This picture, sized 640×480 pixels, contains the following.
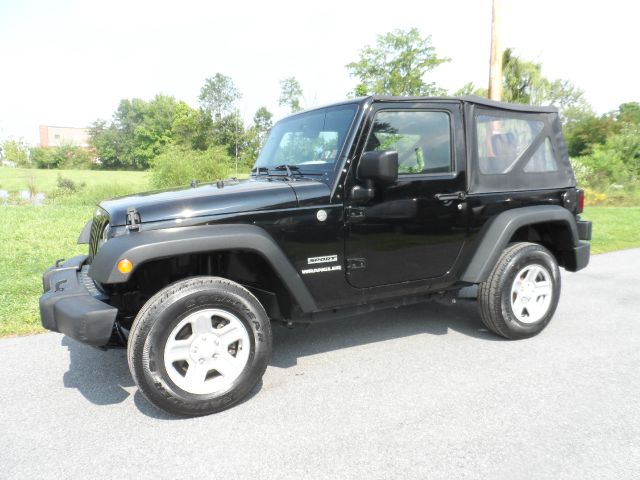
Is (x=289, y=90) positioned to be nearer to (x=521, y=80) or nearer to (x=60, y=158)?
(x=521, y=80)

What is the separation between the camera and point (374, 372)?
136 inches

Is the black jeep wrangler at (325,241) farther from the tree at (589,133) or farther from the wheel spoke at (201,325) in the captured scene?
the tree at (589,133)

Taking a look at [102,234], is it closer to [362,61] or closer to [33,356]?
[33,356]

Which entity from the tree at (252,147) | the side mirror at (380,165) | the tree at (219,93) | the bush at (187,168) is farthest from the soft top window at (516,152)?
the tree at (219,93)

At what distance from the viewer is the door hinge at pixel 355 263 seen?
131 inches

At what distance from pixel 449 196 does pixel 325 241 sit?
113 cm

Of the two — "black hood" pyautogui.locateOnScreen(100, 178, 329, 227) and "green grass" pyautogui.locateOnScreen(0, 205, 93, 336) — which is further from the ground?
"black hood" pyautogui.locateOnScreen(100, 178, 329, 227)

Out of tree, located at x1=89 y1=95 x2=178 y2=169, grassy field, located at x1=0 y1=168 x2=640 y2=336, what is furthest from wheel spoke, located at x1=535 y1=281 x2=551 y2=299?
tree, located at x1=89 y1=95 x2=178 y2=169

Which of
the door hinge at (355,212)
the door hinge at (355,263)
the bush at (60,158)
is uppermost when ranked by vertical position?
the bush at (60,158)

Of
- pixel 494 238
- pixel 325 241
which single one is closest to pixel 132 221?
pixel 325 241

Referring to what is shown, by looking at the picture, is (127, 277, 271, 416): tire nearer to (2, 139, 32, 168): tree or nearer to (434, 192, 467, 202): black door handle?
(434, 192, 467, 202): black door handle

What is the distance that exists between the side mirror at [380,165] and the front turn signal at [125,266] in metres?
1.57

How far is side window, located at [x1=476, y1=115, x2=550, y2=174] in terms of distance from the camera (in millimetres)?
3920

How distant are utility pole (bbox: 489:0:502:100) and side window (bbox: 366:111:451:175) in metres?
9.26
